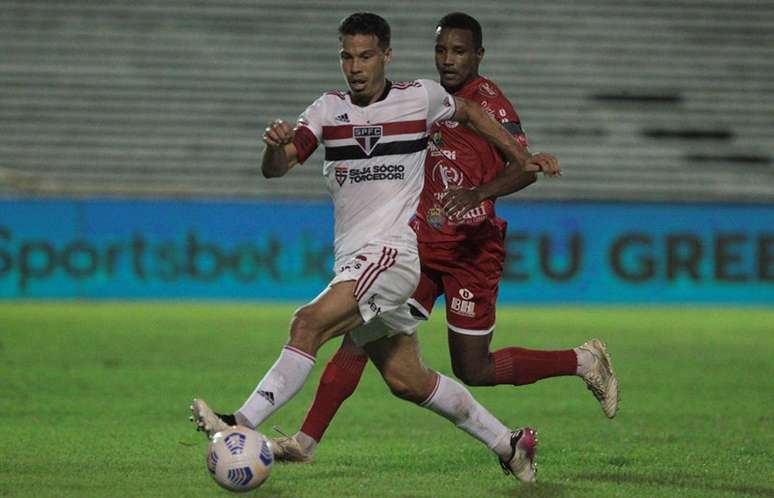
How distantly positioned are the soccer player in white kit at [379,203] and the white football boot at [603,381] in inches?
41.4

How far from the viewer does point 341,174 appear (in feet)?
18.7

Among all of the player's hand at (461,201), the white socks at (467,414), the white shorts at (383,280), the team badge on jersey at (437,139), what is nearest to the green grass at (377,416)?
the white socks at (467,414)

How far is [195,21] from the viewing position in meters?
22.2

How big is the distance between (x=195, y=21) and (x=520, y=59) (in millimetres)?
5279

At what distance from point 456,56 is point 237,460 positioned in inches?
102

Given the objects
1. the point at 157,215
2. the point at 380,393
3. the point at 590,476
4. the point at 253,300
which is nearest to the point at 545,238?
the point at 253,300

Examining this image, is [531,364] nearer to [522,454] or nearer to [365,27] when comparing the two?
[522,454]

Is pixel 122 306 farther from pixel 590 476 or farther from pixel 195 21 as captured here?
pixel 590 476

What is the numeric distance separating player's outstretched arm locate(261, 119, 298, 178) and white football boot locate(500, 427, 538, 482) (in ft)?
4.92

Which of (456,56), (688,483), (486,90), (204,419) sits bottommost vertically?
(688,483)

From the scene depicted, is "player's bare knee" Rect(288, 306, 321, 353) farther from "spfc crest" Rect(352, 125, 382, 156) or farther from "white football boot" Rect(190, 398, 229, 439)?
"spfc crest" Rect(352, 125, 382, 156)

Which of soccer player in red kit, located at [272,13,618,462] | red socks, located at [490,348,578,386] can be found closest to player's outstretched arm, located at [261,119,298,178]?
soccer player in red kit, located at [272,13,618,462]

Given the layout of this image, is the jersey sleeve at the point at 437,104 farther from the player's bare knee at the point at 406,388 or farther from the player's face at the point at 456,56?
the player's bare knee at the point at 406,388

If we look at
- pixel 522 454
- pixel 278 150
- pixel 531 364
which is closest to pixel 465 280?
pixel 531 364
